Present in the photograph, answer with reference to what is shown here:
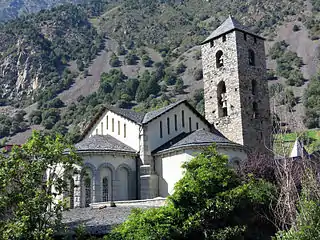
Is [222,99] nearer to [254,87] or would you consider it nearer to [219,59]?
[254,87]

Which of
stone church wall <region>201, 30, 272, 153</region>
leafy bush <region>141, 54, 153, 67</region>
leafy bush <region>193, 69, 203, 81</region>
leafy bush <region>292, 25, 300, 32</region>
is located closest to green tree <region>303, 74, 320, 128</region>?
leafy bush <region>193, 69, 203, 81</region>

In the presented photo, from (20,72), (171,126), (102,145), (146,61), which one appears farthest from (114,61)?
(102,145)

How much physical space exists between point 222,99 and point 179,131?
6517mm

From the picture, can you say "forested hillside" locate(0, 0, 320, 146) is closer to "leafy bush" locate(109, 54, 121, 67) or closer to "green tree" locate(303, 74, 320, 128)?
"leafy bush" locate(109, 54, 121, 67)

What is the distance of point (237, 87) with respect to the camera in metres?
38.4

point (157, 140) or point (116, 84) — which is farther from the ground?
point (116, 84)

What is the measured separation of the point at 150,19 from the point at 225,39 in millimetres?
127320

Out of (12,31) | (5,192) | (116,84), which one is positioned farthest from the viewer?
(12,31)

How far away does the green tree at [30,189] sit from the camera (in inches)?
661

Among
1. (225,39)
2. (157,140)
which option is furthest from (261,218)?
(225,39)

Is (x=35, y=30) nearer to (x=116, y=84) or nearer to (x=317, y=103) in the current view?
(x=116, y=84)

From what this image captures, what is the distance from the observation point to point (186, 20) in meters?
158

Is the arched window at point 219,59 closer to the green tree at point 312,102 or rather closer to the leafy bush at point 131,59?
→ the green tree at point 312,102

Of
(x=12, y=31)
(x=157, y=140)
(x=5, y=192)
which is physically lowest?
(x=5, y=192)
